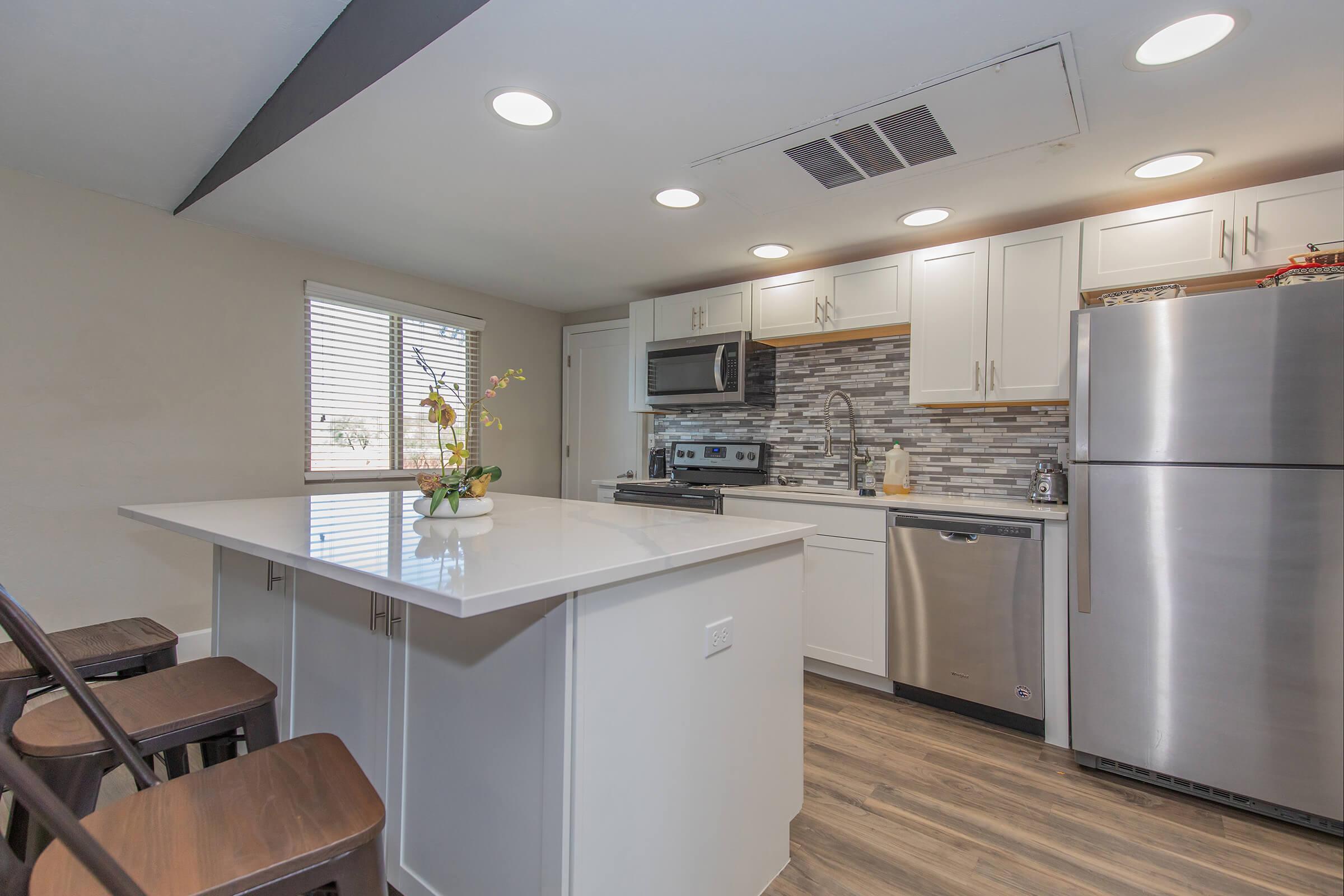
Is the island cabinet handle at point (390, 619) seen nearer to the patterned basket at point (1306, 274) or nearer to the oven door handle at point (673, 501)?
the oven door handle at point (673, 501)

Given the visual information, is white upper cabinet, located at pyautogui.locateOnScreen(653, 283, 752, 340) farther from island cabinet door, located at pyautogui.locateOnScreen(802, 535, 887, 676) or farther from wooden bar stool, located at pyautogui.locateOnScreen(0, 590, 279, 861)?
wooden bar stool, located at pyautogui.locateOnScreen(0, 590, 279, 861)

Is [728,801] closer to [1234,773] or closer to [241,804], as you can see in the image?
[241,804]

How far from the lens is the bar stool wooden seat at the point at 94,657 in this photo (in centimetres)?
125

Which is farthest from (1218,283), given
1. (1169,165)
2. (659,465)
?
(659,465)

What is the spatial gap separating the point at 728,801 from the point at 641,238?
2.33 metres

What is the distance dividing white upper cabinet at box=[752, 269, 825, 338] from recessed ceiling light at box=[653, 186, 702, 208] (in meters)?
0.87

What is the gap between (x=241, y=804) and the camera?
2.69ft

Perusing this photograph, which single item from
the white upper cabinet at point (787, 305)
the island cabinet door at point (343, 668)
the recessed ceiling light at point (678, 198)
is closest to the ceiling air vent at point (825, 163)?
the recessed ceiling light at point (678, 198)

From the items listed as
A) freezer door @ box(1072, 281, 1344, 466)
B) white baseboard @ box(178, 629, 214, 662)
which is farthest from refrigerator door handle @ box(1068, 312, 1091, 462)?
white baseboard @ box(178, 629, 214, 662)

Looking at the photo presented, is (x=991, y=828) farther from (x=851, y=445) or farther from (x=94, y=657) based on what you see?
(x=94, y=657)

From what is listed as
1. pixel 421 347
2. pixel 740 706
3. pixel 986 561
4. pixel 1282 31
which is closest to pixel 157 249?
pixel 421 347

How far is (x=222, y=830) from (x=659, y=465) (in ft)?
10.5

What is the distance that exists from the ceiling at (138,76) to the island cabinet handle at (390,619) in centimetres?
149

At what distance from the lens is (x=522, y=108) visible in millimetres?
1729
